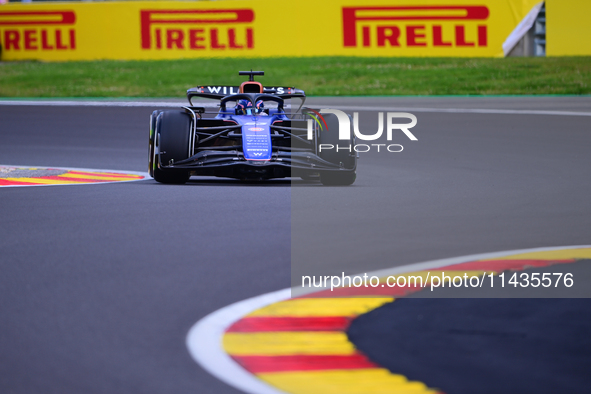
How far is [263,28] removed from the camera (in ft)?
83.9

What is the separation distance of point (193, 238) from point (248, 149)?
315 cm

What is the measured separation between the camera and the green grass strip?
21.3 metres

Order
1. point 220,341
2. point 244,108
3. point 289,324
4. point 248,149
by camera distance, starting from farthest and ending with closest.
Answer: point 244,108 → point 248,149 → point 289,324 → point 220,341

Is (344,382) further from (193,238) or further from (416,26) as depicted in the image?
(416,26)

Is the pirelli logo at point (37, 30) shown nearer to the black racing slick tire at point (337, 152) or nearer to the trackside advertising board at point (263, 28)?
the trackside advertising board at point (263, 28)

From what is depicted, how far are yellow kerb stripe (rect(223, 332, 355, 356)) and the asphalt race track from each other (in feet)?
0.68

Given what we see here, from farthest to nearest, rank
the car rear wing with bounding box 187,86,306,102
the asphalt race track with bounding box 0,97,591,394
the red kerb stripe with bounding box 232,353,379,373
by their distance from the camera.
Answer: the car rear wing with bounding box 187,86,306,102
the asphalt race track with bounding box 0,97,591,394
the red kerb stripe with bounding box 232,353,379,373

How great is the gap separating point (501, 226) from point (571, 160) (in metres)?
5.05

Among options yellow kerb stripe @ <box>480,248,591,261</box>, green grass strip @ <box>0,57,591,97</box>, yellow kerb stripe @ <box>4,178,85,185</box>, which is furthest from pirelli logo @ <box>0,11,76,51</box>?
yellow kerb stripe @ <box>480,248,591,261</box>

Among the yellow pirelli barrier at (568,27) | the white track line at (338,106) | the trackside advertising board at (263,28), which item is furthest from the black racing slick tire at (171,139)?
the yellow pirelli barrier at (568,27)

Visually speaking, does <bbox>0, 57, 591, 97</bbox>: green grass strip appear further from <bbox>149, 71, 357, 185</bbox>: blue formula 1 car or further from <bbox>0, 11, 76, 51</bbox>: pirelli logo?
<bbox>149, 71, 357, 185</bbox>: blue formula 1 car

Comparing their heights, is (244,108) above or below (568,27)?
below

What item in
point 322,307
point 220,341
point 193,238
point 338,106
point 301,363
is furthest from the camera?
point 338,106

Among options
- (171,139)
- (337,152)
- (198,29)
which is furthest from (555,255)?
(198,29)
